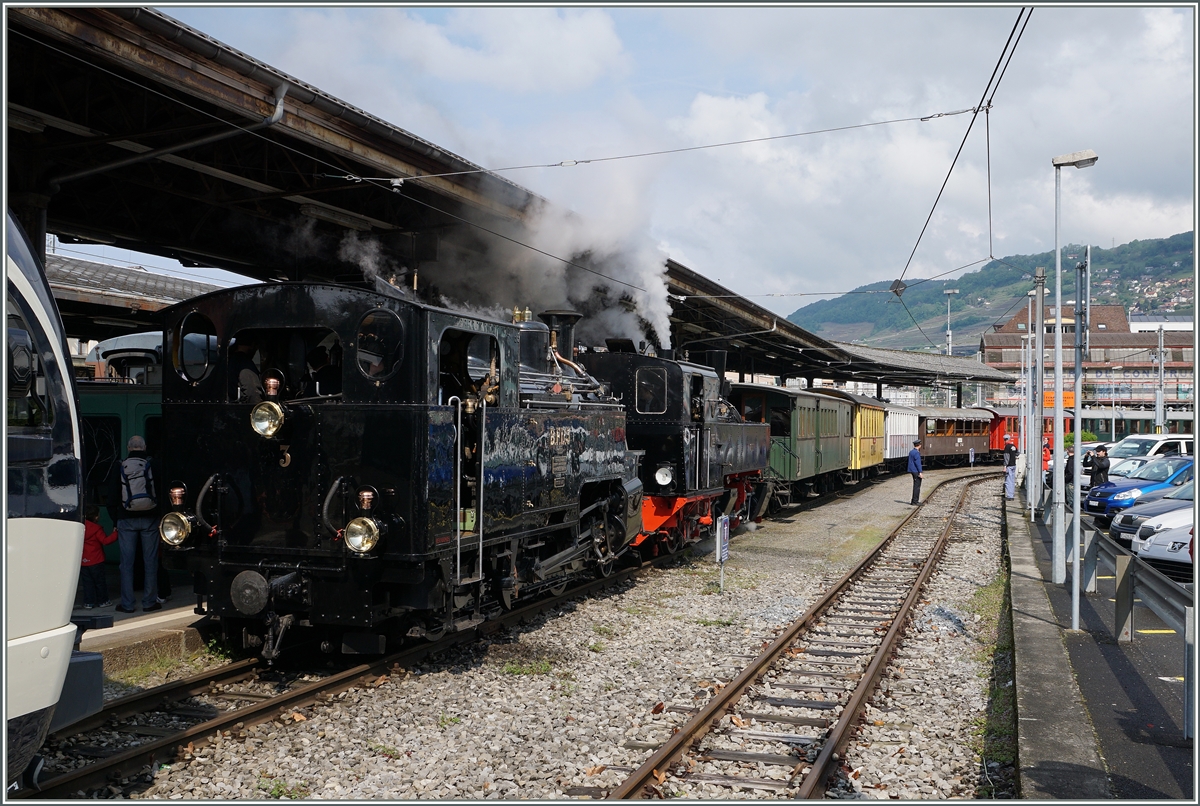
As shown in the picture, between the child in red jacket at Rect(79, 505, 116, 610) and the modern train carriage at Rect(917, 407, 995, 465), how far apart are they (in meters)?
35.9

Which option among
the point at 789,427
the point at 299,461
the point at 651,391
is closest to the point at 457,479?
the point at 299,461

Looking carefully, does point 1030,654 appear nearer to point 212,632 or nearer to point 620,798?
point 620,798

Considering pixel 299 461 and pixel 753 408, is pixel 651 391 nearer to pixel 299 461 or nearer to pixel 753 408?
pixel 299 461

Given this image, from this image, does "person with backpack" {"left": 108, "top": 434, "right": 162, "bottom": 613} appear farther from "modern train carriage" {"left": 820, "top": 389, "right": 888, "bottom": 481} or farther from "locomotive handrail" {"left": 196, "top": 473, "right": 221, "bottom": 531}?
"modern train carriage" {"left": 820, "top": 389, "right": 888, "bottom": 481}

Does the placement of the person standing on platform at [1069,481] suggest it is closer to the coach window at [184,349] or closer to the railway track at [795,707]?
the railway track at [795,707]

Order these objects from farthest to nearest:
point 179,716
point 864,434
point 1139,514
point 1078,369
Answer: point 864,434
point 1139,514
point 1078,369
point 179,716

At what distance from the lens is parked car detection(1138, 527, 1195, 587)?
477 inches

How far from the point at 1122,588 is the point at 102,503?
1035 centimetres

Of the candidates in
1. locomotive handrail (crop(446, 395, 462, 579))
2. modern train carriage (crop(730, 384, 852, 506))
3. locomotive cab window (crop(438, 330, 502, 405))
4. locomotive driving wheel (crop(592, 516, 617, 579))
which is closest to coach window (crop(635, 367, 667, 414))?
locomotive driving wheel (crop(592, 516, 617, 579))

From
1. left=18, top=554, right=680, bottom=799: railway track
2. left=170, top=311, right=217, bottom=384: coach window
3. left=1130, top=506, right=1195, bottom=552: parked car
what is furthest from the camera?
left=1130, top=506, right=1195, bottom=552: parked car

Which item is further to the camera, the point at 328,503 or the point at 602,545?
the point at 602,545

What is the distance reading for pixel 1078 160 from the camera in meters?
11.0

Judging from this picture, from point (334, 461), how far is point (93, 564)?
10.6ft

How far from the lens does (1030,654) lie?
25.7 ft
